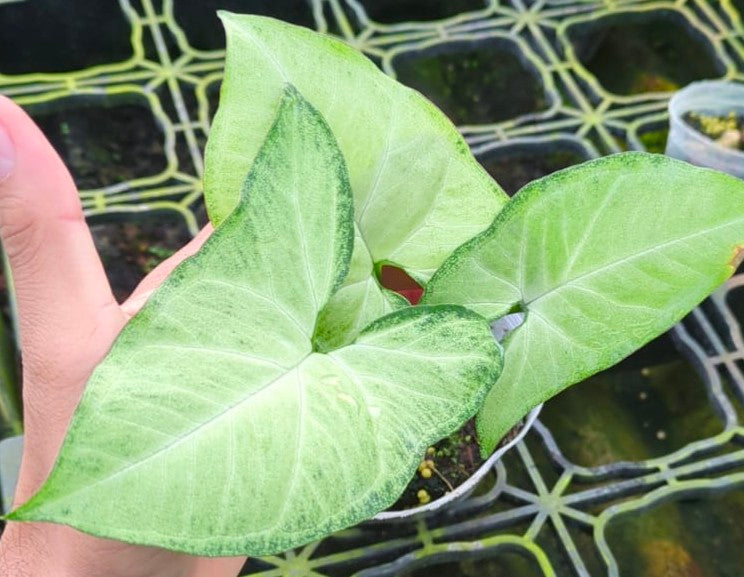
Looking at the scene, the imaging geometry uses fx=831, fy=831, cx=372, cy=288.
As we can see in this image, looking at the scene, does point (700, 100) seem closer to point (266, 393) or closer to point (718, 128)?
point (718, 128)

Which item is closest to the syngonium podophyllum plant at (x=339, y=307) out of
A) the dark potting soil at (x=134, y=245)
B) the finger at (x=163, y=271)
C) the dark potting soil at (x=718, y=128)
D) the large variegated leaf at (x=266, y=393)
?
the large variegated leaf at (x=266, y=393)

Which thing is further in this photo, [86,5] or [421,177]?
[86,5]

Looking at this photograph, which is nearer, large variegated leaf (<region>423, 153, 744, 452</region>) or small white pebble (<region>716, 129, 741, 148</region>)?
large variegated leaf (<region>423, 153, 744, 452</region>)

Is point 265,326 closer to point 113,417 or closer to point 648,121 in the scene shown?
point 113,417

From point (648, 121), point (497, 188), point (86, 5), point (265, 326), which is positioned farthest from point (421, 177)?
point (86, 5)

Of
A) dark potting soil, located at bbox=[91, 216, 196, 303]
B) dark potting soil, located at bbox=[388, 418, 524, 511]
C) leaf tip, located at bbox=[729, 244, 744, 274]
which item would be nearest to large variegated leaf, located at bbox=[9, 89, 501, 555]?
leaf tip, located at bbox=[729, 244, 744, 274]

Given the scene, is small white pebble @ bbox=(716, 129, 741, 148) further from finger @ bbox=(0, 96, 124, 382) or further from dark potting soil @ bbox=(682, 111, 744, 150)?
finger @ bbox=(0, 96, 124, 382)

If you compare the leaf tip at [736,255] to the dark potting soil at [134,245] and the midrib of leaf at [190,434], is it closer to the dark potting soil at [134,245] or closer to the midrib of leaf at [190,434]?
the midrib of leaf at [190,434]
